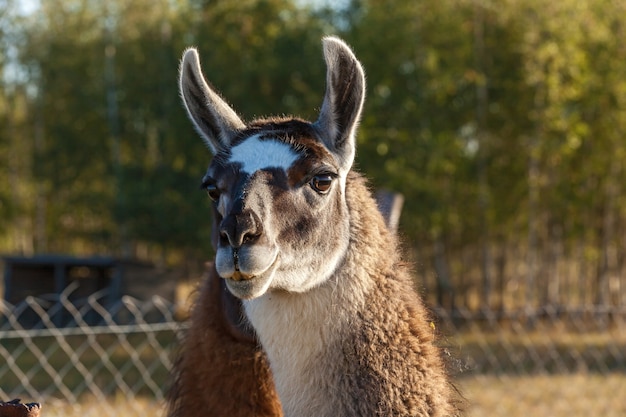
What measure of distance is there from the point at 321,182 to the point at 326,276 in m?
0.30

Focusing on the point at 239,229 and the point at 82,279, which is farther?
the point at 82,279

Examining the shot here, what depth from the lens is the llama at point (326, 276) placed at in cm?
270

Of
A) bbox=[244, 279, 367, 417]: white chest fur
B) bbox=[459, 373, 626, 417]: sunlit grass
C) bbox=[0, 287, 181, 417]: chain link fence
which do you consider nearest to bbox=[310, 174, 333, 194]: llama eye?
bbox=[244, 279, 367, 417]: white chest fur

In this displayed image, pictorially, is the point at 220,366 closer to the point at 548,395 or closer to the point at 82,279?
the point at 548,395

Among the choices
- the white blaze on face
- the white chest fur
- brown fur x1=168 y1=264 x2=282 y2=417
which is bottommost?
brown fur x1=168 y1=264 x2=282 y2=417

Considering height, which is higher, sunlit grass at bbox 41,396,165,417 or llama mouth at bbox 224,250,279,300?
llama mouth at bbox 224,250,279,300

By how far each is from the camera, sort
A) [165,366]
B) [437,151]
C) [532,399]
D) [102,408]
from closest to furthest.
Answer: [102,408]
[532,399]
[165,366]
[437,151]

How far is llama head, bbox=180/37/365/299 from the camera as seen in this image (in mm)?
2504

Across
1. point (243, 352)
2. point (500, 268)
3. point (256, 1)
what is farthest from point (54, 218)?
point (243, 352)

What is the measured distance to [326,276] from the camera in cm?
279

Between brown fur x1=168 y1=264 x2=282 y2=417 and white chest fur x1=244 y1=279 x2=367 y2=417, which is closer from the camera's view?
white chest fur x1=244 y1=279 x2=367 y2=417

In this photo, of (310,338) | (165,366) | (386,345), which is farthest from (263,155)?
(165,366)

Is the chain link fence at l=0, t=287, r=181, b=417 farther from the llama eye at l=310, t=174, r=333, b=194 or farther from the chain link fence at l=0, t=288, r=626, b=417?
the llama eye at l=310, t=174, r=333, b=194

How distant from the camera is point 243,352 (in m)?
3.32
